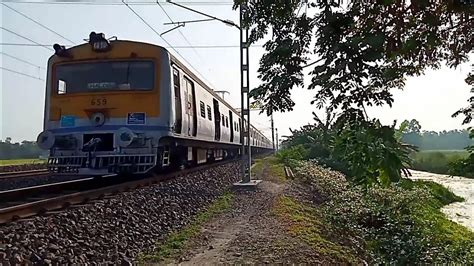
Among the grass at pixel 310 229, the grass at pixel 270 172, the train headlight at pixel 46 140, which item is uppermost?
the train headlight at pixel 46 140

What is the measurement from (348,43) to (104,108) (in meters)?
7.63

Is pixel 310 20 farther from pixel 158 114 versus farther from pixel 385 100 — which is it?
pixel 158 114

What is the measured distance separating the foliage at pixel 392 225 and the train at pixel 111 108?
3872mm

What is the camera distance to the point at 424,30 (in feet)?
13.3

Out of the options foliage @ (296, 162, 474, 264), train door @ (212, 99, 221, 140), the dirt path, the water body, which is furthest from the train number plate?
the water body

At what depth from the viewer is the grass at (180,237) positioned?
563 cm

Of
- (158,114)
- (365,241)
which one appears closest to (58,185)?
(158,114)

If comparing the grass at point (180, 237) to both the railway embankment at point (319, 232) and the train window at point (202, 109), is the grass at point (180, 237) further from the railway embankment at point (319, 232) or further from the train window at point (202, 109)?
the train window at point (202, 109)

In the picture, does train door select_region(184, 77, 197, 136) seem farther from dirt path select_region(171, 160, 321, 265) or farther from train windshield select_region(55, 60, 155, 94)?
dirt path select_region(171, 160, 321, 265)

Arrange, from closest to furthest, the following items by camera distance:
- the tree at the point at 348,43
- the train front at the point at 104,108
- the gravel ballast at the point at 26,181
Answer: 1. the tree at the point at 348,43
2. the train front at the point at 104,108
3. the gravel ballast at the point at 26,181

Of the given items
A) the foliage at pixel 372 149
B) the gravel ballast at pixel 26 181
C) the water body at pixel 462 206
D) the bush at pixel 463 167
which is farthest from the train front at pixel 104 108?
the water body at pixel 462 206

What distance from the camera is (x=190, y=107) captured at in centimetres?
1267

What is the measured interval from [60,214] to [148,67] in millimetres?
5183

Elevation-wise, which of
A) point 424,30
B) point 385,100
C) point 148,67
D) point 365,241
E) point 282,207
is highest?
point 148,67
